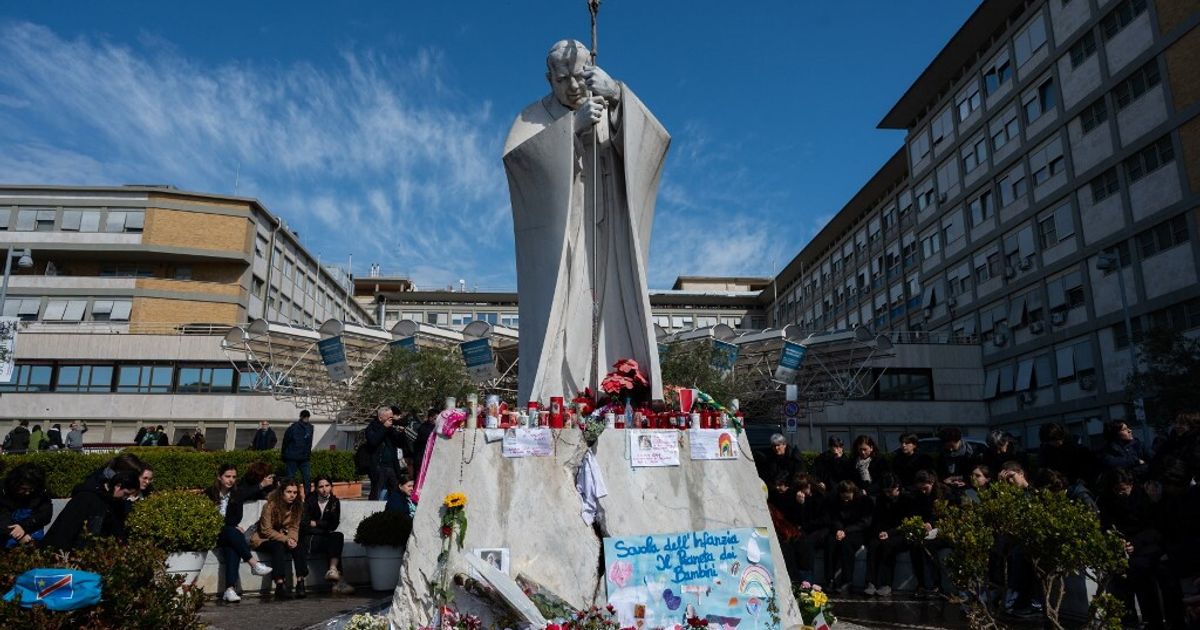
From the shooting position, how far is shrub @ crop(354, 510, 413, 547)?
387 inches

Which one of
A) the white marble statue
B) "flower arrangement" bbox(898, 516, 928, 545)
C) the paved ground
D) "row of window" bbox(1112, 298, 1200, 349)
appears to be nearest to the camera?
"flower arrangement" bbox(898, 516, 928, 545)

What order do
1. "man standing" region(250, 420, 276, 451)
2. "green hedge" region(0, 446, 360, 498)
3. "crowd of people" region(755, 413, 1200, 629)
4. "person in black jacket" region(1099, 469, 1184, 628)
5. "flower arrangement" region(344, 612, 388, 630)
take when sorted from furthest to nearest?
"man standing" region(250, 420, 276, 451) < "green hedge" region(0, 446, 360, 498) < "crowd of people" region(755, 413, 1200, 629) < "person in black jacket" region(1099, 469, 1184, 628) < "flower arrangement" region(344, 612, 388, 630)

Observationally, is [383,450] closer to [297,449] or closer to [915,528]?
[297,449]

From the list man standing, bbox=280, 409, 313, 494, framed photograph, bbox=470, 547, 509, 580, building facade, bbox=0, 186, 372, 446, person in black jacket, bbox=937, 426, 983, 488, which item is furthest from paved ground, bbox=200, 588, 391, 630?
building facade, bbox=0, 186, 372, 446

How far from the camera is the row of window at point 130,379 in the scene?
4569 centimetres

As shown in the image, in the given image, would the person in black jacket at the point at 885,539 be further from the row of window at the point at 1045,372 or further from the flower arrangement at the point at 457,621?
the row of window at the point at 1045,372

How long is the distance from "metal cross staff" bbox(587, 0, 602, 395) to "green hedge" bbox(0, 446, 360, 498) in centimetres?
880

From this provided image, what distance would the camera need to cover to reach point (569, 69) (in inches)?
416

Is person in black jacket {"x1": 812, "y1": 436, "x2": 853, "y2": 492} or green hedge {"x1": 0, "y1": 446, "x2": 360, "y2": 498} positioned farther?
green hedge {"x1": 0, "y1": 446, "x2": 360, "y2": 498}

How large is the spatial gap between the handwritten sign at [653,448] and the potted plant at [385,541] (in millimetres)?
3727

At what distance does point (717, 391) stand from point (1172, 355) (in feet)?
53.0

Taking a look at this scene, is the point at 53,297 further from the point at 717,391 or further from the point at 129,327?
the point at 717,391

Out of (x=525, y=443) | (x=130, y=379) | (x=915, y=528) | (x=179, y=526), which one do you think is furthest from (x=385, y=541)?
(x=130, y=379)

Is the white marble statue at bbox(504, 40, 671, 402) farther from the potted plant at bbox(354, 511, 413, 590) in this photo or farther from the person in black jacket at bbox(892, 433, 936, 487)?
the person in black jacket at bbox(892, 433, 936, 487)
